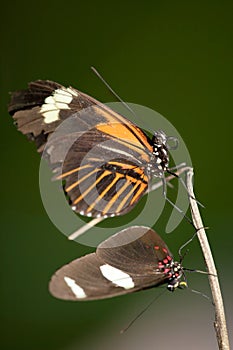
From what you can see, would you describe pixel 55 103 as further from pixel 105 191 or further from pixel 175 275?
pixel 175 275

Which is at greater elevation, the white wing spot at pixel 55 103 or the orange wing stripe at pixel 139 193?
the white wing spot at pixel 55 103

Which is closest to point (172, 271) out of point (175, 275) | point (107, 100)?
point (175, 275)

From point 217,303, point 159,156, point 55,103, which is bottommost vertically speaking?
point 217,303

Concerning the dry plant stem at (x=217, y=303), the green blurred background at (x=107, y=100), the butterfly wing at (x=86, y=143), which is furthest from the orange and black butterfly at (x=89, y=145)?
the green blurred background at (x=107, y=100)

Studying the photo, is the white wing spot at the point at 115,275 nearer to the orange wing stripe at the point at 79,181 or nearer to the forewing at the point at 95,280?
the forewing at the point at 95,280

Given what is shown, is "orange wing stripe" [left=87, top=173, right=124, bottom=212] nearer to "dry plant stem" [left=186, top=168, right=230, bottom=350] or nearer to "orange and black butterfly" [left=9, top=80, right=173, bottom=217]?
"orange and black butterfly" [left=9, top=80, right=173, bottom=217]

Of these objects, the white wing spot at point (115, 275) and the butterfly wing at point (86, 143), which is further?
the butterfly wing at point (86, 143)

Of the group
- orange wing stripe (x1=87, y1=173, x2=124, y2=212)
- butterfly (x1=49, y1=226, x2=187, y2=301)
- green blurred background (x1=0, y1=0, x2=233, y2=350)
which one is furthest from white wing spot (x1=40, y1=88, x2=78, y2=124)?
green blurred background (x1=0, y1=0, x2=233, y2=350)
